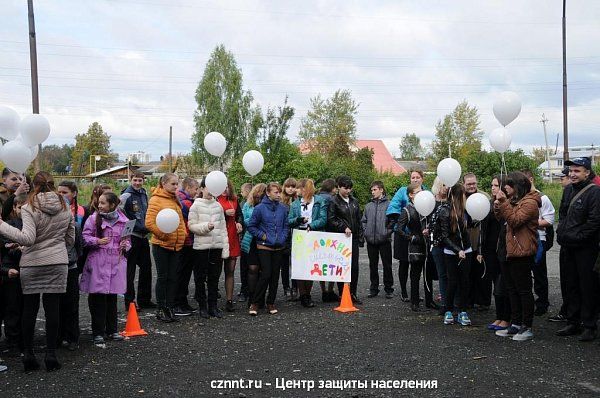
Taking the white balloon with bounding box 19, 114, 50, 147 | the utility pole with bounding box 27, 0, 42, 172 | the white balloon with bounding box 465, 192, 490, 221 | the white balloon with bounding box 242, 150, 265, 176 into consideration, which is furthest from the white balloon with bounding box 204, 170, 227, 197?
the utility pole with bounding box 27, 0, 42, 172

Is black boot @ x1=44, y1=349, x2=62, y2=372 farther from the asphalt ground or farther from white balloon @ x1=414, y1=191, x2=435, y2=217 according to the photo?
white balloon @ x1=414, y1=191, x2=435, y2=217

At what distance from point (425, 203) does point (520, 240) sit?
1.59 metres

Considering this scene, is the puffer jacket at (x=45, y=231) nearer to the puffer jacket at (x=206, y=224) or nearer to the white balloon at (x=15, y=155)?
the white balloon at (x=15, y=155)

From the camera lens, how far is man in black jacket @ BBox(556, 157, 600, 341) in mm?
6402

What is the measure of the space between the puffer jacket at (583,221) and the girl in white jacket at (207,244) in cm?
455

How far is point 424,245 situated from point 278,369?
3.53m

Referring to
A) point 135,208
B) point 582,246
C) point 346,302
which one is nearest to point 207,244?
point 135,208

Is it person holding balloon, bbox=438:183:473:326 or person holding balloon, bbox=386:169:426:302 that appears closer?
person holding balloon, bbox=438:183:473:326

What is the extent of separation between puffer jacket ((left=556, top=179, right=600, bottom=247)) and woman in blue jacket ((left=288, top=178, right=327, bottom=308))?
3.51 metres

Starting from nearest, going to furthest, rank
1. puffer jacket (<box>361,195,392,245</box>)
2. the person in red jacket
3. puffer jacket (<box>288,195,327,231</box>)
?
the person in red jacket
puffer jacket (<box>288,195,327,231</box>)
puffer jacket (<box>361,195,392,245</box>)

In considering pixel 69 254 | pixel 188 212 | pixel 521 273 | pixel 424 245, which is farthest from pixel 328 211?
pixel 69 254

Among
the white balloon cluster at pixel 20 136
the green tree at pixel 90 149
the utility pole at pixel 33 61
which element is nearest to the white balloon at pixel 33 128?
the white balloon cluster at pixel 20 136

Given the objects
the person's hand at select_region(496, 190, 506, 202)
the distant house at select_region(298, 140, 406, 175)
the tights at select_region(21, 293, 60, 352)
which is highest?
the distant house at select_region(298, 140, 406, 175)

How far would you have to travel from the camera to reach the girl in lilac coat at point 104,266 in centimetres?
638
